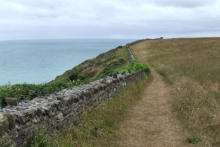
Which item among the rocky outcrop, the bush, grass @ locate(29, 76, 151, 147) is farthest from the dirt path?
the bush

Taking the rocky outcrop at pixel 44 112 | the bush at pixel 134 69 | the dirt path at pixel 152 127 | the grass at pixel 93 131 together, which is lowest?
the dirt path at pixel 152 127

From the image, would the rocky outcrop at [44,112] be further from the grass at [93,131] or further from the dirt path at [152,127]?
the dirt path at [152,127]

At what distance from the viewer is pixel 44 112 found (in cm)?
609

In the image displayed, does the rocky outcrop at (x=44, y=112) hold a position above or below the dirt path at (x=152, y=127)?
above

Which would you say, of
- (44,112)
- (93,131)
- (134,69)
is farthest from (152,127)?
(134,69)

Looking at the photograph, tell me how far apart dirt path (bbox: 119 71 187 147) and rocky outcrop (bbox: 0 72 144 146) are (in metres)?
1.62

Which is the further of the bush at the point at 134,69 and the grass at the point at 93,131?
the bush at the point at 134,69

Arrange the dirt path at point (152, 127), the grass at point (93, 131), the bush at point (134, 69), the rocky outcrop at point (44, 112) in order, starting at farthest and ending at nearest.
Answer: the bush at point (134, 69) → the dirt path at point (152, 127) → the grass at point (93, 131) → the rocky outcrop at point (44, 112)

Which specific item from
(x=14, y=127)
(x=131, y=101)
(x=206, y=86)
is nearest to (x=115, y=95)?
(x=131, y=101)

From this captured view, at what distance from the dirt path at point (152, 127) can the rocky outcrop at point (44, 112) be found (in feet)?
5.33

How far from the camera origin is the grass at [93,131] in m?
5.92

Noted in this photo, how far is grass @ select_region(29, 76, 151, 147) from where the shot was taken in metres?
5.92

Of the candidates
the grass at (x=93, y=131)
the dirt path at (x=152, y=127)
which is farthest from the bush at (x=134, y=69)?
the grass at (x=93, y=131)

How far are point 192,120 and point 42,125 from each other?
549cm
